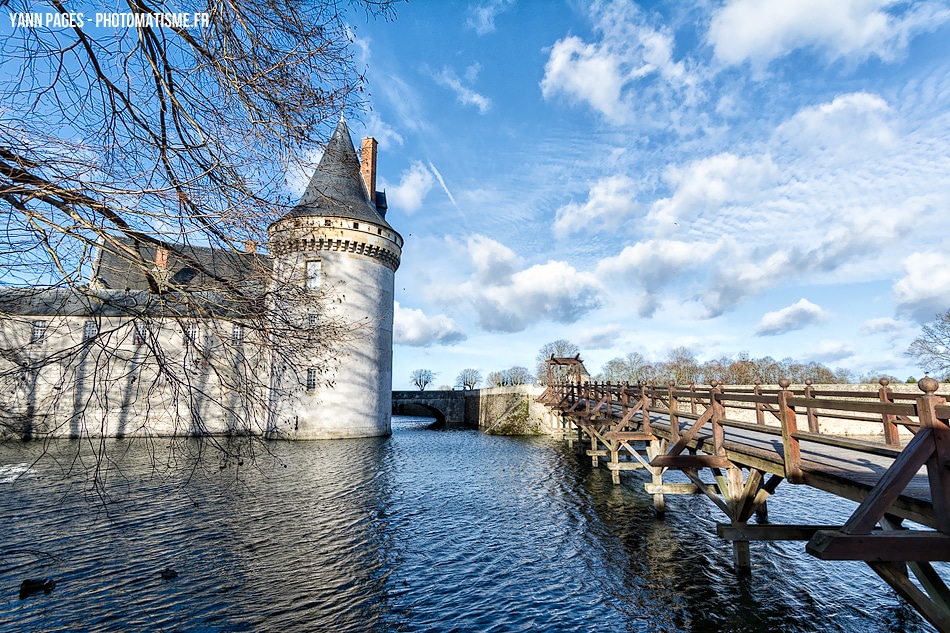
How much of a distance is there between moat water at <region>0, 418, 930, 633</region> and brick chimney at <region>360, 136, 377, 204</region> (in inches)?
786

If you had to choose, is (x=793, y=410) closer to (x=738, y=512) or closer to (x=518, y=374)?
(x=738, y=512)

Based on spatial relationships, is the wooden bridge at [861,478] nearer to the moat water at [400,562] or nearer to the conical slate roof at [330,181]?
the moat water at [400,562]

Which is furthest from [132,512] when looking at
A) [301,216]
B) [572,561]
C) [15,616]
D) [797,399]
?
[797,399]

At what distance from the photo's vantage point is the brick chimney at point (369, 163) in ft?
96.4

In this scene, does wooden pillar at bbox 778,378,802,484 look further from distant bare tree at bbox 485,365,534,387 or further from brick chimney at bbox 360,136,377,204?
distant bare tree at bbox 485,365,534,387

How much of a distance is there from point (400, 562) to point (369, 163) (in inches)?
1010

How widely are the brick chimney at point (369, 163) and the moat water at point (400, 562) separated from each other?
19958 mm

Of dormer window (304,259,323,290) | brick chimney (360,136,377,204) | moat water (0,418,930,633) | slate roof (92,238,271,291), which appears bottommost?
moat water (0,418,930,633)

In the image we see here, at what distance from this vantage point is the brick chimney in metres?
29.4

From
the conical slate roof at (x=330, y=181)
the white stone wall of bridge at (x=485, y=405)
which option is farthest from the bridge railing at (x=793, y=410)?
the white stone wall of bridge at (x=485, y=405)

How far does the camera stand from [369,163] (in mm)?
29828

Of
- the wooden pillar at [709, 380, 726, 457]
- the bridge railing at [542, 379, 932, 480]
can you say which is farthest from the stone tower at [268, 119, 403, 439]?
the wooden pillar at [709, 380, 726, 457]

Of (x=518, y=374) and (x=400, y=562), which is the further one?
(x=518, y=374)

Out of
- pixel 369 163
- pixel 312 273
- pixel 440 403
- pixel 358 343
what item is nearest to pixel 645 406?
pixel 312 273
